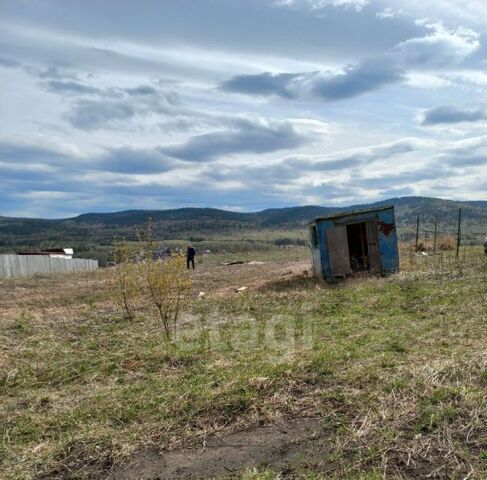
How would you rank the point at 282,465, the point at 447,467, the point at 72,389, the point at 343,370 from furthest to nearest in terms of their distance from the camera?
the point at 72,389 < the point at 343,370 < the point at 282,465 < the point at 447,467

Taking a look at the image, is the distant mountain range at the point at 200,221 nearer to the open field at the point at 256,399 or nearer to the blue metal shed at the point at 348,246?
the blue metal shed at the point at 348,246

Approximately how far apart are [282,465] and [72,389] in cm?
298

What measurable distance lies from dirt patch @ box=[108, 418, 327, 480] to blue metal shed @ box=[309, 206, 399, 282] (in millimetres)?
11219

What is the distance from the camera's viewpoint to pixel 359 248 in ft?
54.5

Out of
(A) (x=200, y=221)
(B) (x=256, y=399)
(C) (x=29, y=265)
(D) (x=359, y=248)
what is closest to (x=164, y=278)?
(B) (x=256, y=399)

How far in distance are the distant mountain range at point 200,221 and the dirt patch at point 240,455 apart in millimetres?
106621

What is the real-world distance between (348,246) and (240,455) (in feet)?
39.6

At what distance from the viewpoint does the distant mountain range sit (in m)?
123

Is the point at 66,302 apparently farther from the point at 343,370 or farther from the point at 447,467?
the point at 447,467

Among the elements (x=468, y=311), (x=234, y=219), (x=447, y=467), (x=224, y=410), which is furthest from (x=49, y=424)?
(x=234, y=219)

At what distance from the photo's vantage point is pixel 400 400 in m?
4.19

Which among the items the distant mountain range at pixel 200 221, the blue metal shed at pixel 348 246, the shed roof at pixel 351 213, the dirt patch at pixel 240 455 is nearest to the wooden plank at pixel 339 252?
the blue metal shed at pixel 348 246

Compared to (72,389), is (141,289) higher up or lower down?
higher up

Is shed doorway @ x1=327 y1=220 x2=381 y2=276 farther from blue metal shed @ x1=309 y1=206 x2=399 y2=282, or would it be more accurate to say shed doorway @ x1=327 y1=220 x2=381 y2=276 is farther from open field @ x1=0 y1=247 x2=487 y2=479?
open field @ x1=0 y1=247 x2=487 y2=479
